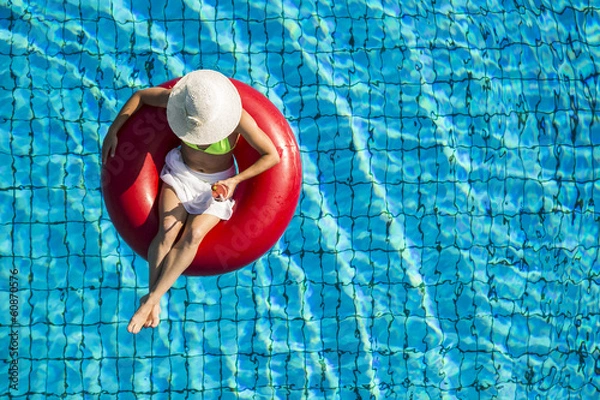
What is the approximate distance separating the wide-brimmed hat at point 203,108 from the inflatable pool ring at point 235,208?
30 centimetres

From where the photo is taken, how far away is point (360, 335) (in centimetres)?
502

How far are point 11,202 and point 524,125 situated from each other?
129 inches

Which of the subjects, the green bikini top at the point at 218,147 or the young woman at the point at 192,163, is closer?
the young woman at the point at 192,163

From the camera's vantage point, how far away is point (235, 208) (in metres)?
3.80

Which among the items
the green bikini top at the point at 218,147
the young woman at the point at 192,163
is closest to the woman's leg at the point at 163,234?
the young woman at the point at 192,163

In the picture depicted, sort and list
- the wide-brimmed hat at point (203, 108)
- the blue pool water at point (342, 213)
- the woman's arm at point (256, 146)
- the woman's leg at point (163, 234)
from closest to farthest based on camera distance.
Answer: the wide-brimmed hat at point (203, 108), the woman's arm at point (256, 146), the woman's leg at point (163, 234), the blue pool water at point (342, 213)

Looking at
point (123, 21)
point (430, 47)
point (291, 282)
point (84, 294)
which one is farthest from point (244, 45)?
point (84, 294)

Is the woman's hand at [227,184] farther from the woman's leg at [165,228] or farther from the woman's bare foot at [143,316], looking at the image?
the woman's bare foot at [143,316]

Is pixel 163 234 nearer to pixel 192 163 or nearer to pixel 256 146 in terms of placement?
pixel 192 163

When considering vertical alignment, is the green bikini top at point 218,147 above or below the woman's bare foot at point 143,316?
above

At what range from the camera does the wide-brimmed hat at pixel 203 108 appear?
3346mm

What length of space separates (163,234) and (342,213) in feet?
5.37

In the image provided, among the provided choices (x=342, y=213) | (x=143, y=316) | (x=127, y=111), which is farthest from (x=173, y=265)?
(x=342, y=213)

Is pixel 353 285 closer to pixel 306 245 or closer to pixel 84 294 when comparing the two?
pixel 306 245
